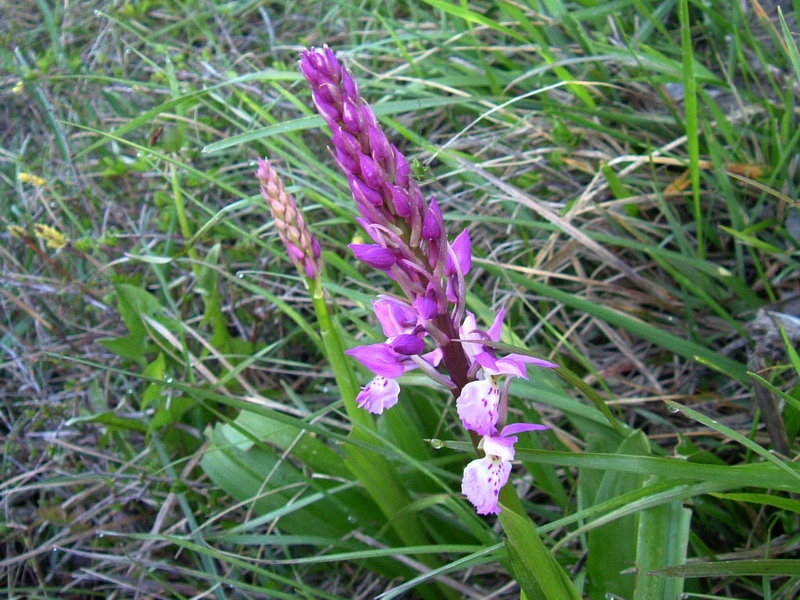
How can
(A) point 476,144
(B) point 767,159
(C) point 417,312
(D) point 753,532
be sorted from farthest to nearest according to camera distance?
(A) point 476,144
(B) point 767,159
(D) point 753,532
(C) point 417,312

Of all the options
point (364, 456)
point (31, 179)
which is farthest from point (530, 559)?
point (31, 179)

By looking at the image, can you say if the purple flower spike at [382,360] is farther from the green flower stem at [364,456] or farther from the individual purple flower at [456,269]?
the green flower stem at [364,456]

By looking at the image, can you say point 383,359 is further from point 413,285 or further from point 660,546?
point 660,546

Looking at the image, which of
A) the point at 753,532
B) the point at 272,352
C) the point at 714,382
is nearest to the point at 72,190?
the point at 272,352

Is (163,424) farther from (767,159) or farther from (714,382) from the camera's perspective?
(767,159)

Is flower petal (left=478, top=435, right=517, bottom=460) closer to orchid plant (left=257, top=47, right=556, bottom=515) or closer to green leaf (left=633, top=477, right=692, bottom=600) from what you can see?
orchid plant (left=257, top=47, right=556, bottom=515)

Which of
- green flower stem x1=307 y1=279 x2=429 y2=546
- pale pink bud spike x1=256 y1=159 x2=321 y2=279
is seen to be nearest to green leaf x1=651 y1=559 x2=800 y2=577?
green flower stem x1=307 y1=279 x2=429 y2=546
